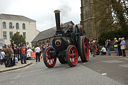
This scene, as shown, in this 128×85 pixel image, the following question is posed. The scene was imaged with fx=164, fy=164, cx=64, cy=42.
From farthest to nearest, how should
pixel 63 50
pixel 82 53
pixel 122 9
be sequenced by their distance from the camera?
pixel 122 9, pixel 82 53, pixel 63 50

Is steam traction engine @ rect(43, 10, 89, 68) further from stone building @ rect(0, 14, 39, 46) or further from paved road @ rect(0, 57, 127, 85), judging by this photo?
stone building @ rect(0, 14, 39, 46)

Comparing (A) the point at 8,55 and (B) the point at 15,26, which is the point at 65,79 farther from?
(B) the point at 15,26

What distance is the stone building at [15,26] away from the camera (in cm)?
5897

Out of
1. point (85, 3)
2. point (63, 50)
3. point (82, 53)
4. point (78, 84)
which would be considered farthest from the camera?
point (85, 3)

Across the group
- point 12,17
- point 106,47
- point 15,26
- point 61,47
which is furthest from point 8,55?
point 12,17

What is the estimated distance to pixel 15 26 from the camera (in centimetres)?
6081

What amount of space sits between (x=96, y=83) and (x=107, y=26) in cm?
→ 2065

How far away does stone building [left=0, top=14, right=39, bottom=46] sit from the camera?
5897cm

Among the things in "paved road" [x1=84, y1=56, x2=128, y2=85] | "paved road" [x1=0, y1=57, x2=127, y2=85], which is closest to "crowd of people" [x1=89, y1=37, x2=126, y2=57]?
"paved road" [x1=84, y1=56, x2=128, y2=85]

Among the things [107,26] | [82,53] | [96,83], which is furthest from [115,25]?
[96,83]

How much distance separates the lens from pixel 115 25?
77.9 ft

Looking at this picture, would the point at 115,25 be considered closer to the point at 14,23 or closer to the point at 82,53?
the point at 82,53

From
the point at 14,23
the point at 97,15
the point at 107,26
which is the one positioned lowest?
the point at 107,26

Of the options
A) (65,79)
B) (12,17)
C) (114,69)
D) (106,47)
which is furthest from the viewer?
(12,17)
